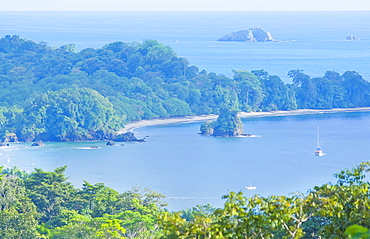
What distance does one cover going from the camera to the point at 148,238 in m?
22.6

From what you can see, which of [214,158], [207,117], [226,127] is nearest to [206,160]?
[214,158]

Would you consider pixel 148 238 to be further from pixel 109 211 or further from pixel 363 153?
pixel 363 153

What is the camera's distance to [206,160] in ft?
158

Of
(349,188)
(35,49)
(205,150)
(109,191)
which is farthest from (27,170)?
(35,49)

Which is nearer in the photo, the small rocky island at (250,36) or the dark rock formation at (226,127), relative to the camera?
the dark rock formation at (226,127)

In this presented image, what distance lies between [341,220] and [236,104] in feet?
178

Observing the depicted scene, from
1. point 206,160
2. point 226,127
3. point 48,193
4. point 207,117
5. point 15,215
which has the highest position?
point 15,215

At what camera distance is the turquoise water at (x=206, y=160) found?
41.5 metres

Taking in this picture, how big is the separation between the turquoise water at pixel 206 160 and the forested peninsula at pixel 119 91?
101 inches

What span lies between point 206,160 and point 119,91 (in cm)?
2049

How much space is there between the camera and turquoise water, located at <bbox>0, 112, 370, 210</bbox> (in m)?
41.5

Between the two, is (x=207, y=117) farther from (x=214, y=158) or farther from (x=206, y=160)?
(x=206, y=160)

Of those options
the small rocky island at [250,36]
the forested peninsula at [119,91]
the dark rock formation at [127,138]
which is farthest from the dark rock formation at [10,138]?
the small rocky island at [250,36]

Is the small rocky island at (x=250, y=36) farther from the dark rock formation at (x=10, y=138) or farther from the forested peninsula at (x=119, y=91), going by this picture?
the dark rock formation at (x=10, y=138)
